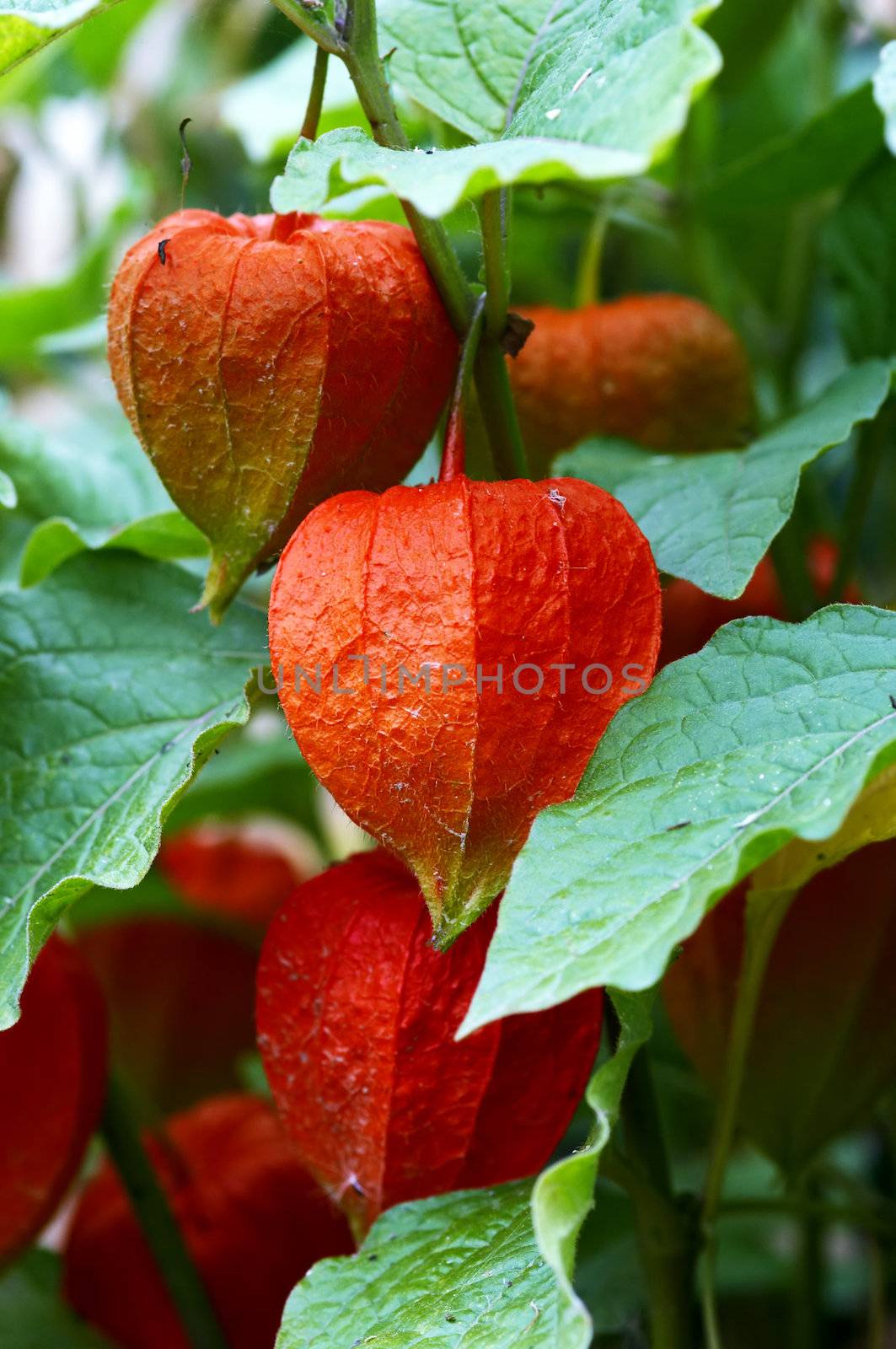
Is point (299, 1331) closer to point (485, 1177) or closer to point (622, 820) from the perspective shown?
point (485, 1177)

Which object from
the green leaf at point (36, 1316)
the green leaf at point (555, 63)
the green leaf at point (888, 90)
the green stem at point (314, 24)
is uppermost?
the green stem at point (314, 24)

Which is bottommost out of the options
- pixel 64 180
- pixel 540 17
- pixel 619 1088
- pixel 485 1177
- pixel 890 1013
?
pixel 890 1013

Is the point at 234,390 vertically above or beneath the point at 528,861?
above

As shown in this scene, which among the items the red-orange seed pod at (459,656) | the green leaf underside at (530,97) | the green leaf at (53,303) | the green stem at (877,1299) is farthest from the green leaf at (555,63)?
the green stem at (877,1299)

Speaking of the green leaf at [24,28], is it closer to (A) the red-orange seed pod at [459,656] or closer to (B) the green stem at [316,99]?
(B) the green stem at [316,99]

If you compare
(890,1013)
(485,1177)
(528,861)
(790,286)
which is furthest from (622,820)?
(790,286)

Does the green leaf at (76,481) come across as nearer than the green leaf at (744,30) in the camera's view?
Yes

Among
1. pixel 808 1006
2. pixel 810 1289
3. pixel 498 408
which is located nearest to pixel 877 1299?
pixel 810 1289
